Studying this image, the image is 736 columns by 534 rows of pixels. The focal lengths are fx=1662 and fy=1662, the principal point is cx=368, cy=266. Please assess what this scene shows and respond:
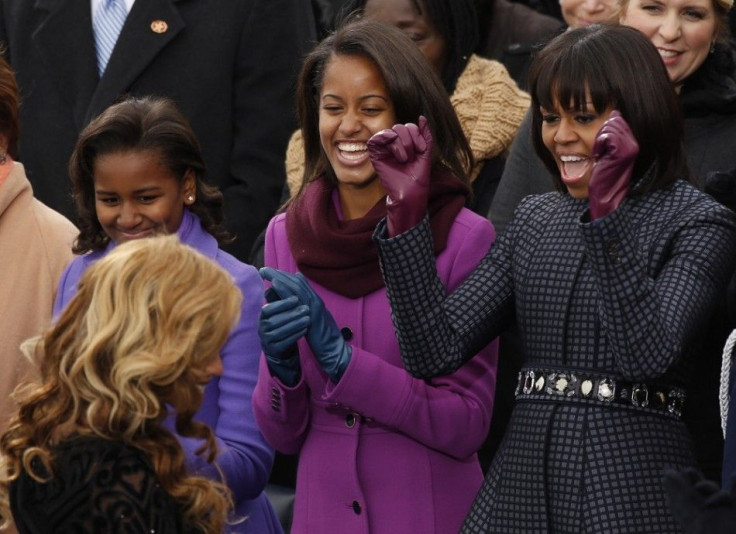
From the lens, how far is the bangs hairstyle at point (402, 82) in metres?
4.53

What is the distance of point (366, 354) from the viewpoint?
426cm

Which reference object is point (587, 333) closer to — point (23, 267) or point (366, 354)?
point (366, 354)

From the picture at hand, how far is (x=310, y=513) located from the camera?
4.47 metres

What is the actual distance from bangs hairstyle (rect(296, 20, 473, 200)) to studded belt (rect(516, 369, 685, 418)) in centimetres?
83

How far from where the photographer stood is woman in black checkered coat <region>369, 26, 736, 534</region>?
3.64m

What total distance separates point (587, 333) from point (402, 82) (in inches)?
39.7

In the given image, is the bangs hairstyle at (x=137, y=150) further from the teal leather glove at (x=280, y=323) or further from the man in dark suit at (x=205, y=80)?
the man in dark suit at (x=205, y=80)

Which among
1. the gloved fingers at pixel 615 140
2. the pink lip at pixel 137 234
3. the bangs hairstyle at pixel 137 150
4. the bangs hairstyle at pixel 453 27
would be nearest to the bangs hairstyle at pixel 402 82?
the bangs hairstyle at pixel 137 150

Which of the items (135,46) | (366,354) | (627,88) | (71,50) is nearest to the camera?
(627,88)

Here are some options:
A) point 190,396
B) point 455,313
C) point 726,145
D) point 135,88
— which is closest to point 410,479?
point 455,313

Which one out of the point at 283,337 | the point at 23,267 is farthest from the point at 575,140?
the point at 23,267

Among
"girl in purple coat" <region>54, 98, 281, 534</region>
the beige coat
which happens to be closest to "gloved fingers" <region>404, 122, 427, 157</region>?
"girl in purple coat" <region>54, 98, 281, 534</region>

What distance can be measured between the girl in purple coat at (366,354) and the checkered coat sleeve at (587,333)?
1.00 ft

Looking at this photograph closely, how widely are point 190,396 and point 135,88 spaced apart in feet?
9.32
